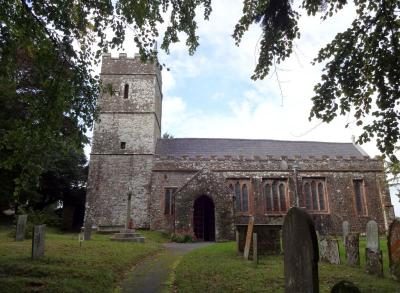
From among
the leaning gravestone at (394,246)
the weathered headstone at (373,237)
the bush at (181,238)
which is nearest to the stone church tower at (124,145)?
the bush at (181,238)

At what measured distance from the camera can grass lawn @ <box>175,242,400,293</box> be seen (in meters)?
6.72

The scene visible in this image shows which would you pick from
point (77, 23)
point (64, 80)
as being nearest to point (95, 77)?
point (64, 80)

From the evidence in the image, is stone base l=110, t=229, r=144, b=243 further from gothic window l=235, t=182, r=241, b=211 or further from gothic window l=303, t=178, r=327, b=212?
gothic window l=303, t=178, r=327, b=212

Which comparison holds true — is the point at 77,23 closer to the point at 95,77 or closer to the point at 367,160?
the point at 95,77

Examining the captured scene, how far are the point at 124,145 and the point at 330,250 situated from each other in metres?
17.6

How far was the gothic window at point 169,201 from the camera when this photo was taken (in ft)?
75.2

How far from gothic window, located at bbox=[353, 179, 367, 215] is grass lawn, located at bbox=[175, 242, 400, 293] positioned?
16.1m

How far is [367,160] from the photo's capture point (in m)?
24.9

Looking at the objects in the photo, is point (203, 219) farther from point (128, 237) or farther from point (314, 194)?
point (314, 194)

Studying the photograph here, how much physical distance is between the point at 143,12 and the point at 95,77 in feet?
5.57

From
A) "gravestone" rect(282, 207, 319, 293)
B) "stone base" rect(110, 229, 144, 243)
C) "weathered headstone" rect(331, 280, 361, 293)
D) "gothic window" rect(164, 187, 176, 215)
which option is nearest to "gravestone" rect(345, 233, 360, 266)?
"gravestone" rect(282, 207, 319, 293)

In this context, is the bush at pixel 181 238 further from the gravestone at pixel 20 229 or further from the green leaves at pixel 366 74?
the green leaves at pixel 366 74

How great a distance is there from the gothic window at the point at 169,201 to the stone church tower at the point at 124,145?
1.22 meters

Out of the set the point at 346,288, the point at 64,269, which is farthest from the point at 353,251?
the point at 64,269
